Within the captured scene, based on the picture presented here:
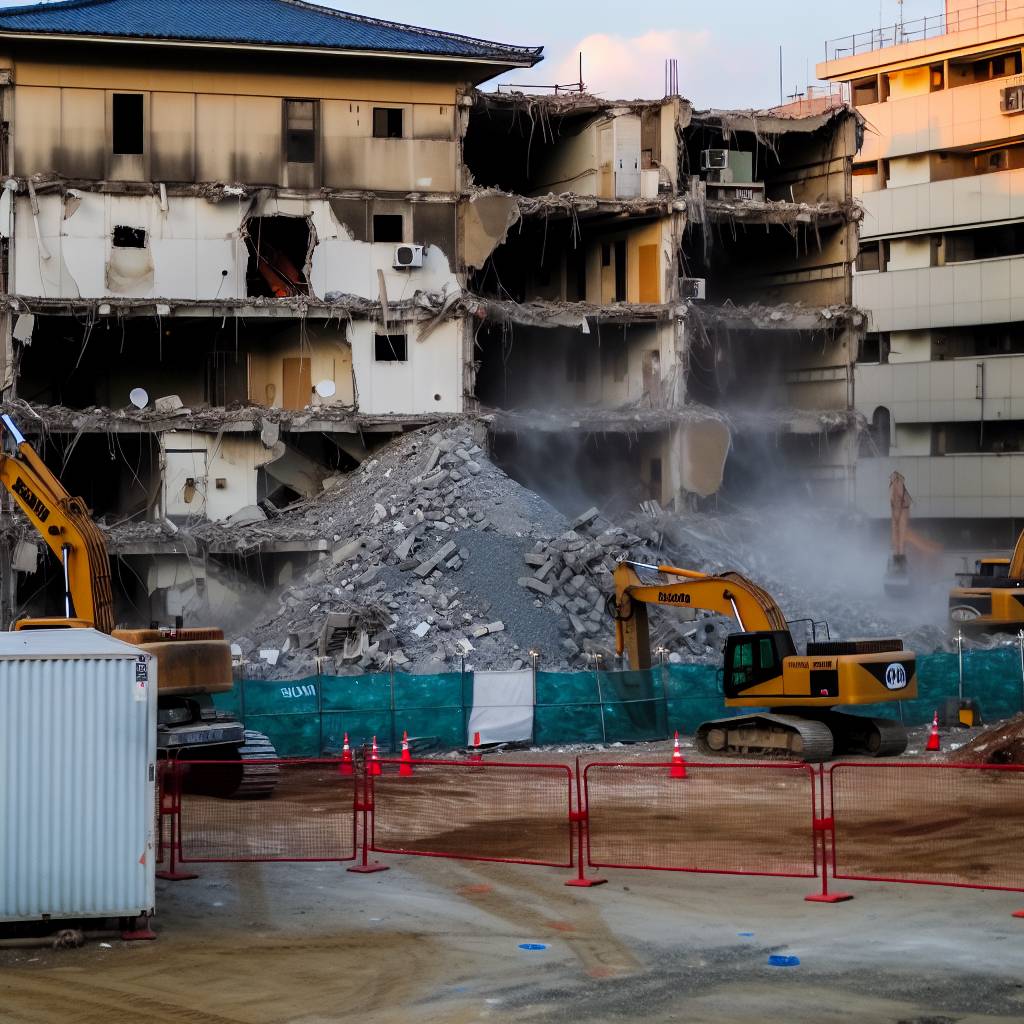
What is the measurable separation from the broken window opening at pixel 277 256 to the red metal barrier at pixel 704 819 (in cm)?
2356

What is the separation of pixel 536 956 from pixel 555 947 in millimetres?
351

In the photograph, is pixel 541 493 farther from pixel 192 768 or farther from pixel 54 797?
pixel 54 797

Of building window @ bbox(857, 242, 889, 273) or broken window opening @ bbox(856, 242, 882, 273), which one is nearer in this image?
building window @ bbox(857, 242, 889, 273)

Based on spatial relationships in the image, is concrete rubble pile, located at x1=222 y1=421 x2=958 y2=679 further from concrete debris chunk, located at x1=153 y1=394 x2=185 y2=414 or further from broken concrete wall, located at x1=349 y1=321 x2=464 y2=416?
concrete debris chunk, located at x1=153 y1=394 x2=185 y2=414

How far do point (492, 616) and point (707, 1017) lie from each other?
24.2 meters

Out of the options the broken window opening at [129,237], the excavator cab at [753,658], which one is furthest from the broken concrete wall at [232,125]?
the excavator cab at [753,658]

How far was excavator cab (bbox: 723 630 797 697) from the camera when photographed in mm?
27797

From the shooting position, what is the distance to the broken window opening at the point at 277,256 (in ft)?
153

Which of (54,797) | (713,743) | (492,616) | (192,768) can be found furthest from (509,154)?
(54,797)

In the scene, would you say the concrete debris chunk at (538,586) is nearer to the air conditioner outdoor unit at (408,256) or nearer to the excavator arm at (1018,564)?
the excavator arm at (1018,564)

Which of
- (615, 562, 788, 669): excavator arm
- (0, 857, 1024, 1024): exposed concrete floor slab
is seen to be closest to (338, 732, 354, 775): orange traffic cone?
(615, 562, 788, 669): excavator arm

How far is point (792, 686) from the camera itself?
27547 millimetres

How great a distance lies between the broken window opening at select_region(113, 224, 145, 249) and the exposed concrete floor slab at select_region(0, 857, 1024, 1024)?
2958 centimetres

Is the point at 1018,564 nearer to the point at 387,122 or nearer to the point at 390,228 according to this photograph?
the point at 390,228
